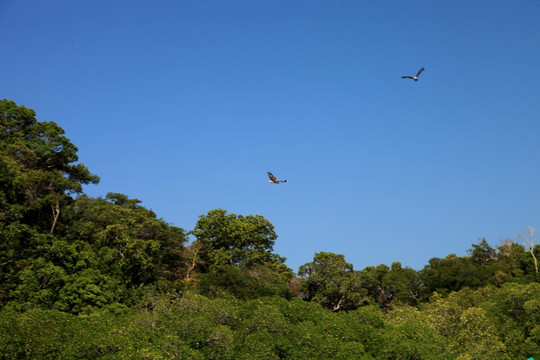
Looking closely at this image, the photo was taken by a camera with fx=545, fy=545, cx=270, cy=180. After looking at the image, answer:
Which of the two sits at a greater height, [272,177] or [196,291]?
[272,177]

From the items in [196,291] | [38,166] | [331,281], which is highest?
[38,166]

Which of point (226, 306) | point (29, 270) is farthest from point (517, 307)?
point (29, 270)

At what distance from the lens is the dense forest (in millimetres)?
25219

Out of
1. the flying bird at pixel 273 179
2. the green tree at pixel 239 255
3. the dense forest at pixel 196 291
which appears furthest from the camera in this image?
the green tree at pixel 239 255

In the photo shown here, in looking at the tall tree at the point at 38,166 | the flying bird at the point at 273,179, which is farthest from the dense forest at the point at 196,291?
the flying bird at the point at 273,179

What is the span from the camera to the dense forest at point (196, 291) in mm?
25219

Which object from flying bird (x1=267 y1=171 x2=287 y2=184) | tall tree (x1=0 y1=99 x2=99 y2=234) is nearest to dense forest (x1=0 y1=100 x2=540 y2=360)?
tall tree (x1=0 y1=99 x2=99 y2=234)

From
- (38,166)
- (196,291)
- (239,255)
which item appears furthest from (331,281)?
(38,166)

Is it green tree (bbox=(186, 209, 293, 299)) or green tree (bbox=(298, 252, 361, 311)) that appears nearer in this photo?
green tree (bbox=(186, 209, 293, 299))

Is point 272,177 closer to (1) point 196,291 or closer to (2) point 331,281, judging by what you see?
(1) point 196,291

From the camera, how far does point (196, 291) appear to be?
40219mm

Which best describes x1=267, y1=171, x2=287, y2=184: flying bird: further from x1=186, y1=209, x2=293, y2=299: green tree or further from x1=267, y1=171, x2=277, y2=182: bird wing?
x1=186, y1=209, x2=293, y2=299: green tree

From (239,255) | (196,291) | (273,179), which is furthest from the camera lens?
(239,255)

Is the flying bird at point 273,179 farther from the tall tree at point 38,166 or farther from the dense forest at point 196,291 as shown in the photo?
the tall tree at point 38,166
